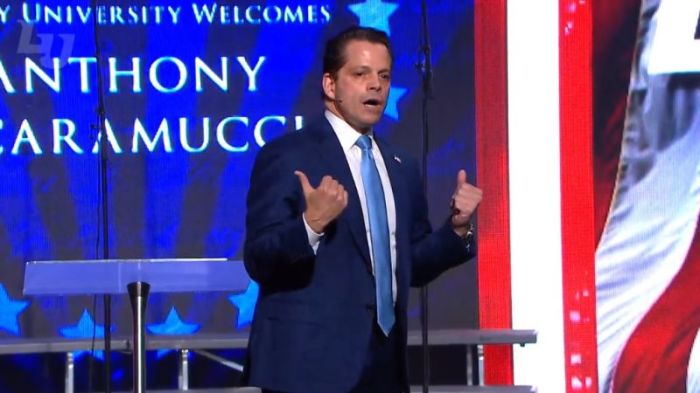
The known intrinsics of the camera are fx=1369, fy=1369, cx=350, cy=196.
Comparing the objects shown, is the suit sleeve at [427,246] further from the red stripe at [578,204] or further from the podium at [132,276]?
the red stripe at [578,204]

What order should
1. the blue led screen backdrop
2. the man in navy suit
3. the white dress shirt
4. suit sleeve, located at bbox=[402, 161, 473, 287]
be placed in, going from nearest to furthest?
the man in navy suit
the white dress shirt
suit sleeve, located at bbox=[402, 161, 473, 287]
the blue led screen backdrop

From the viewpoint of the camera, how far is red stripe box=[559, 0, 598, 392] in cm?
557

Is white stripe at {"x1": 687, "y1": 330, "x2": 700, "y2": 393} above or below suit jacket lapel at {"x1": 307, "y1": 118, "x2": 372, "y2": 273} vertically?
below

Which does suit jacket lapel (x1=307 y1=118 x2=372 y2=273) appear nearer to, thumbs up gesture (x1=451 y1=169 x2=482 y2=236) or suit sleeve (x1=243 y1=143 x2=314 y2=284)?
suit sleeve (x1=243 y1=143 x2=314 y2=284)

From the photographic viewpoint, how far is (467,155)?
5.58m

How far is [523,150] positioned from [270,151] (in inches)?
113

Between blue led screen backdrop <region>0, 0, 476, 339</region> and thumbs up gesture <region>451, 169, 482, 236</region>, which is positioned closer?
thumbs up gesture <region>451, 169, 482, 236</region>

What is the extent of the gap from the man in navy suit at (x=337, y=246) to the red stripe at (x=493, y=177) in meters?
2.60

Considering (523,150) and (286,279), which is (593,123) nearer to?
(523,150)


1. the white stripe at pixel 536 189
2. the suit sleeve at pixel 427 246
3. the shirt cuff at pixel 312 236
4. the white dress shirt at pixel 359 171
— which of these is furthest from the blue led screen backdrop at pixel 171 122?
the shirt cuff at pixel 312 236

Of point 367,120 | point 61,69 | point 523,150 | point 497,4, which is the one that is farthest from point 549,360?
point 367,120

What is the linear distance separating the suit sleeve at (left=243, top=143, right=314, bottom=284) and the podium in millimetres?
244

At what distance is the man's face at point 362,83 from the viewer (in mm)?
2922

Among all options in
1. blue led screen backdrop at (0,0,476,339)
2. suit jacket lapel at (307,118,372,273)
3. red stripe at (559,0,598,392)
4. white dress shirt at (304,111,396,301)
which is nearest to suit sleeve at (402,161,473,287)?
white dress shirt at (304,111,396,301)
